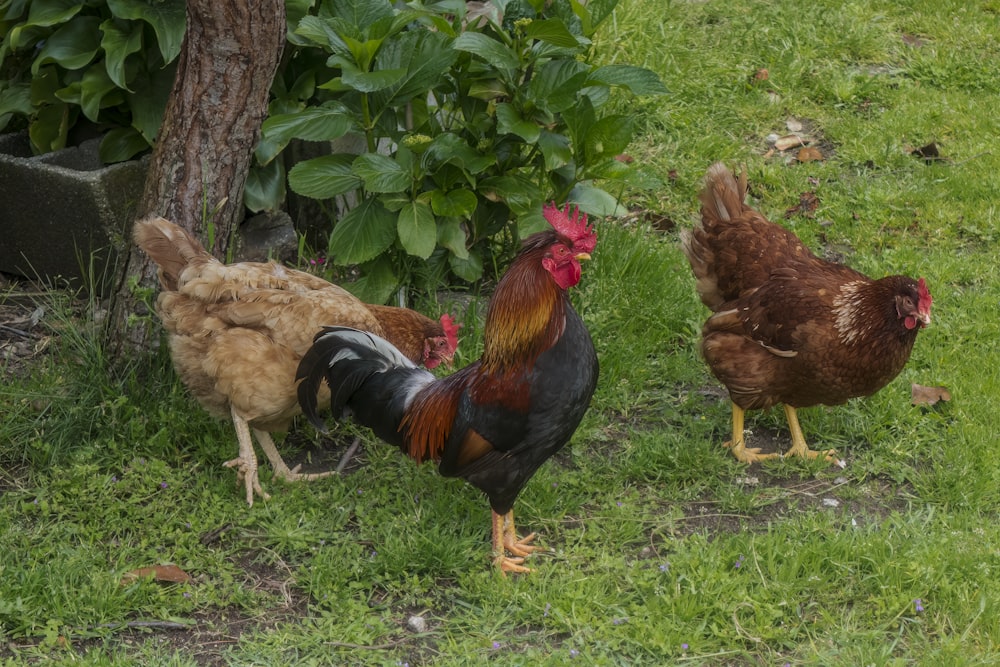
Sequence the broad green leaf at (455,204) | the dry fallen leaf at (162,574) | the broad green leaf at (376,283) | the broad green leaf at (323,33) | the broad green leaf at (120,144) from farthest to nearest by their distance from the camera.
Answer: the broad green leaf at (120,144) < the broad green leaf at (376,283) < the broad green leaf at (455,204) < the broad green leaf at (323,33) < the dry fallen leaf at (162,574)

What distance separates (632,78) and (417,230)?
1.30m

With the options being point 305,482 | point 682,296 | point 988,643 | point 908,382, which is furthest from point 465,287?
point 988,643

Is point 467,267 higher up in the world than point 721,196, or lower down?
lower down

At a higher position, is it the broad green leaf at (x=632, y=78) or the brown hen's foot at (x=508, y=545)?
the broad green leaf at (x=632, y=78)

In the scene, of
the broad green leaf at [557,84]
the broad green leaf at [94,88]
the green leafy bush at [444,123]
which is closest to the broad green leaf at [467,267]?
the green leafy bush at [444,123]

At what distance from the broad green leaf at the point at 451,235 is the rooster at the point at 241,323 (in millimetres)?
642

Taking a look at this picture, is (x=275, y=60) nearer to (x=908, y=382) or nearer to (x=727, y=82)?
(x=908, y=382)

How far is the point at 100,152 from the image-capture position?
17.8 feet

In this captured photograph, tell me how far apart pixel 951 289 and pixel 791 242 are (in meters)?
1.54

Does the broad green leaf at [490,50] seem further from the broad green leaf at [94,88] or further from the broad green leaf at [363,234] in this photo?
the broad green leaf at [94,88]

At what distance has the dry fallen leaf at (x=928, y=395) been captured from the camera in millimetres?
5160

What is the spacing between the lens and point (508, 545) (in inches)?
170

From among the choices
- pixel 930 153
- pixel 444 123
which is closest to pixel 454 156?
pixel 444 123

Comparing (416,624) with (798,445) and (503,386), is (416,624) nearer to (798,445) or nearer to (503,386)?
(503,386)
